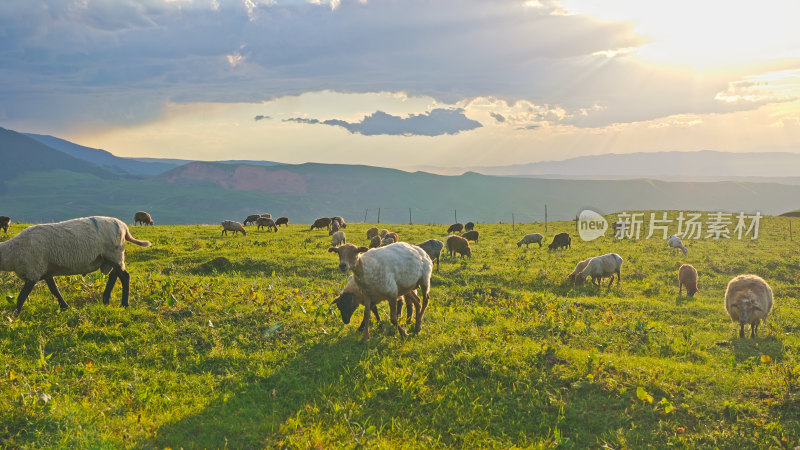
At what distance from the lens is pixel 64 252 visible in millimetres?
10578

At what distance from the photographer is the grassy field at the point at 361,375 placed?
7160mm

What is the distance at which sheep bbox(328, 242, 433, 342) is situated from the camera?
10203mm

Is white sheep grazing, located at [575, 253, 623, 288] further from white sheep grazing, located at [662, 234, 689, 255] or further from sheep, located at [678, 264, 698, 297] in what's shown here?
white sheep grazing, located at [662, 234, 689, 255]

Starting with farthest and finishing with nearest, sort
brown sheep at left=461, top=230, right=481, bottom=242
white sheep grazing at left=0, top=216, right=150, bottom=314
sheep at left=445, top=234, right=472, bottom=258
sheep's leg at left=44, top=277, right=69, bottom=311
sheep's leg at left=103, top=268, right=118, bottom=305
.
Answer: brown sheep at left=461, top=230, right=481, bottom=242 → sheep at left=445, top=234, right=472, bottom=258 → sheep's leg at left=103, top=268, right=118, bottom=305 → sheep's leg at left=44, top=277, right=69, bottom=311 → white sheep grazing at left=0, top=216, right=150, bottom=314

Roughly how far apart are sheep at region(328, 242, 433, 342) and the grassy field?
89 centimetres

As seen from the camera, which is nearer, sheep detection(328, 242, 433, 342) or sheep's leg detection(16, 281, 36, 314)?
sheep's leg detection(16, 281, 36, 314)

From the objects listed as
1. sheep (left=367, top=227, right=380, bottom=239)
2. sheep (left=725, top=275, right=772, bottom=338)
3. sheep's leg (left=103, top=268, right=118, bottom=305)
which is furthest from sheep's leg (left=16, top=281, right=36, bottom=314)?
sheep (left=367, top=227, right=380, bottom=239)

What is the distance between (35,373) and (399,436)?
262 inches

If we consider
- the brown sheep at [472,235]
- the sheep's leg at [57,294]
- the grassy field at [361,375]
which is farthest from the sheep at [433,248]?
the sheep's leg at [57,294]

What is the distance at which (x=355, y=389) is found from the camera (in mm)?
8328

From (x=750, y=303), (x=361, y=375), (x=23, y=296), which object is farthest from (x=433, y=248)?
(x=23, y=296)

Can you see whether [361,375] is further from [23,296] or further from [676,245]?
[676,245]

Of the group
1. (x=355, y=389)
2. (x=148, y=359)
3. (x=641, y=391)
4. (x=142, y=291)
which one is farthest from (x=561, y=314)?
(x=142, y=291)

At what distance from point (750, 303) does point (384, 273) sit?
11167mm
